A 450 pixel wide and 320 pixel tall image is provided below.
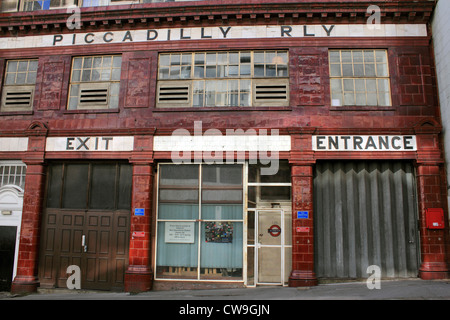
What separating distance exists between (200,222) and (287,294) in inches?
123

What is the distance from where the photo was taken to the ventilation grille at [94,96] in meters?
11.3

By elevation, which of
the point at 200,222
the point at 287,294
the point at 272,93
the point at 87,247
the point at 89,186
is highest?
the point at 272,93

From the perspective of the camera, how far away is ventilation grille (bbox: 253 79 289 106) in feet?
35.7

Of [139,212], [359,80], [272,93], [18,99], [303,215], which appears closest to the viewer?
[303,215]

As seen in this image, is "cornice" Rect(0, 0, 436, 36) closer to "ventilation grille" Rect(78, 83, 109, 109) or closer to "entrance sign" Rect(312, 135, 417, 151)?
"ventilation grille" Rect(78, 83, 109, 109)

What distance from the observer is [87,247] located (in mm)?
10711

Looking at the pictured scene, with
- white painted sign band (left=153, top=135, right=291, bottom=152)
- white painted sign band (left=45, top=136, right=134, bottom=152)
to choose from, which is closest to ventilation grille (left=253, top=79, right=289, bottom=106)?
white painted sign band (left=153, top=135, right=291, bottom=152)

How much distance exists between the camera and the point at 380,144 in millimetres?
10266

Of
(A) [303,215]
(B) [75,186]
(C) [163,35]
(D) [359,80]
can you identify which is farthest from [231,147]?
(B) [75,186]

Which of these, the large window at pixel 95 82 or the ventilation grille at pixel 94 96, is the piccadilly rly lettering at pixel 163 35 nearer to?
the large window at pixel 95 82

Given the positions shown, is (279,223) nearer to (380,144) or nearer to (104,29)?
(380,144)

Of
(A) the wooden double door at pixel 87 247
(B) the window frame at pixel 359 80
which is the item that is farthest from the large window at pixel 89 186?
(B) the window frame at pixel 359 80

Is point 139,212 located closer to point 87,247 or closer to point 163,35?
point 87,247

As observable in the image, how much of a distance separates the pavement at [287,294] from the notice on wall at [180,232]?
1.42m
